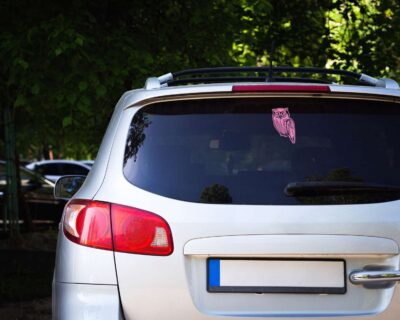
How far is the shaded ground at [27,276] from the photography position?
24.5 ft

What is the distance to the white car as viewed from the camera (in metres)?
3.17

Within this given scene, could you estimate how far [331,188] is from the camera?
10.7 ft

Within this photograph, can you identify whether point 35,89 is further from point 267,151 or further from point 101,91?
point 267,151

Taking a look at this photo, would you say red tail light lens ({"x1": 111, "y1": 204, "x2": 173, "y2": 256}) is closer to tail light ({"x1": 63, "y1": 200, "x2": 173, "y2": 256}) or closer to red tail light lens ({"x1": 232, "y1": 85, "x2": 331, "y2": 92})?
tail light ({"x1": 63, "y1": 200, "x2": 173, "y2": 256})

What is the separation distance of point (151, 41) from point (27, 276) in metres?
3.00

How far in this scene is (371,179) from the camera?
10.9 feet

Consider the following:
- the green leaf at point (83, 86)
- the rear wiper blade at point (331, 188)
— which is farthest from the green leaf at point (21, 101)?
the rear wiper blade at point (331, 188)

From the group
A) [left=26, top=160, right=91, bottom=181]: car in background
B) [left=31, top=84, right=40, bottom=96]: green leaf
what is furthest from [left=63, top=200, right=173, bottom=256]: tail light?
[left=26, top=160, right=91, bottom=181]: car in background

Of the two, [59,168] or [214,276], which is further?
[59,168]

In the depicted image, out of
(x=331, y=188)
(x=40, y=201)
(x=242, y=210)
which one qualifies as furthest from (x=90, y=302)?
(x=40, y=201)

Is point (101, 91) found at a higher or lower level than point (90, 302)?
higher

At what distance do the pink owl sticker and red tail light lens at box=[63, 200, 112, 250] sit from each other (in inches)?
29.5

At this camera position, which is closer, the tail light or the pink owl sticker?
the tail light

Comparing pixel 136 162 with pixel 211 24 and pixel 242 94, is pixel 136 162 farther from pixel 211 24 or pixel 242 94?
pixel 211 24
